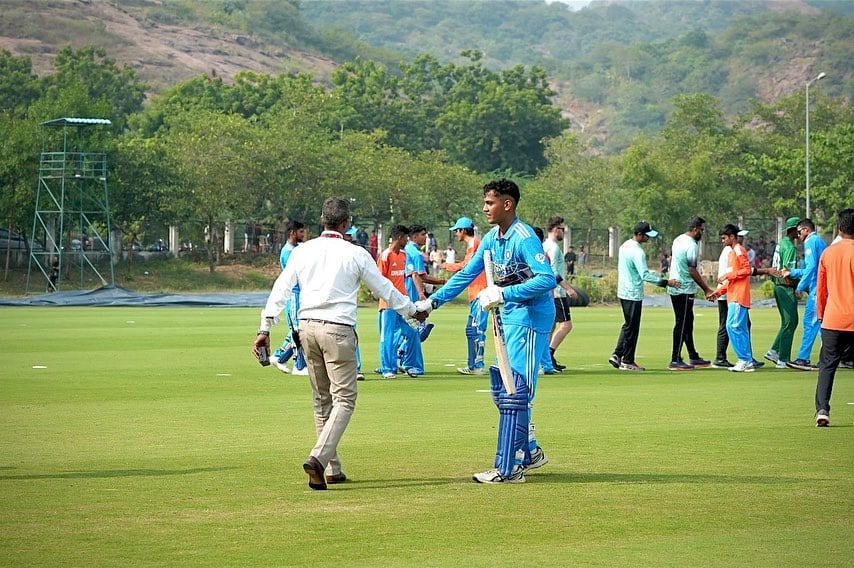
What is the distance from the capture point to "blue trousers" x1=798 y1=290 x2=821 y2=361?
19.5 meters

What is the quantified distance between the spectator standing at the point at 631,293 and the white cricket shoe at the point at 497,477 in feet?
32.9

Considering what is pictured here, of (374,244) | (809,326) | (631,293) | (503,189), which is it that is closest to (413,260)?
(631,293)

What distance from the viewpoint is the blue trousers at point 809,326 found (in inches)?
770

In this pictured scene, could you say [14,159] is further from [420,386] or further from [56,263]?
[420,386]

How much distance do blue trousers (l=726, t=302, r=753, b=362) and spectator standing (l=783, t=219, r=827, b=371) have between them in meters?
0.84

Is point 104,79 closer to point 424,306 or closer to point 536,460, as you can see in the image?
point 424,306

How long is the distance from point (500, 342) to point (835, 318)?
435cm

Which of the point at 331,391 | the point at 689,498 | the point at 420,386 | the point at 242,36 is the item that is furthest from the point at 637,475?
the point at 242,36

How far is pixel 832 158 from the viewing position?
6631 centimetres

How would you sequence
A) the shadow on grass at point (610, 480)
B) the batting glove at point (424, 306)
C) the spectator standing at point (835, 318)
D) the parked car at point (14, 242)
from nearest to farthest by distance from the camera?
1. the shadow on grass at point (610, 480)
2. the batting glove at point (424, 306)
3. the spectator standing at point (835, 318)
4. the parked car at point (14, 242)

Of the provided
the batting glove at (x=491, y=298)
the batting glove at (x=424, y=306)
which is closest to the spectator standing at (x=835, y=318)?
the batting glove at (x=491, y=298)

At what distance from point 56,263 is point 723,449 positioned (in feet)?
162

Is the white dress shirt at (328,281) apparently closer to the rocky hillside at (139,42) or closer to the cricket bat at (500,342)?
the cricket bat at (500,342)

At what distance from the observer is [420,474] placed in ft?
33.3
